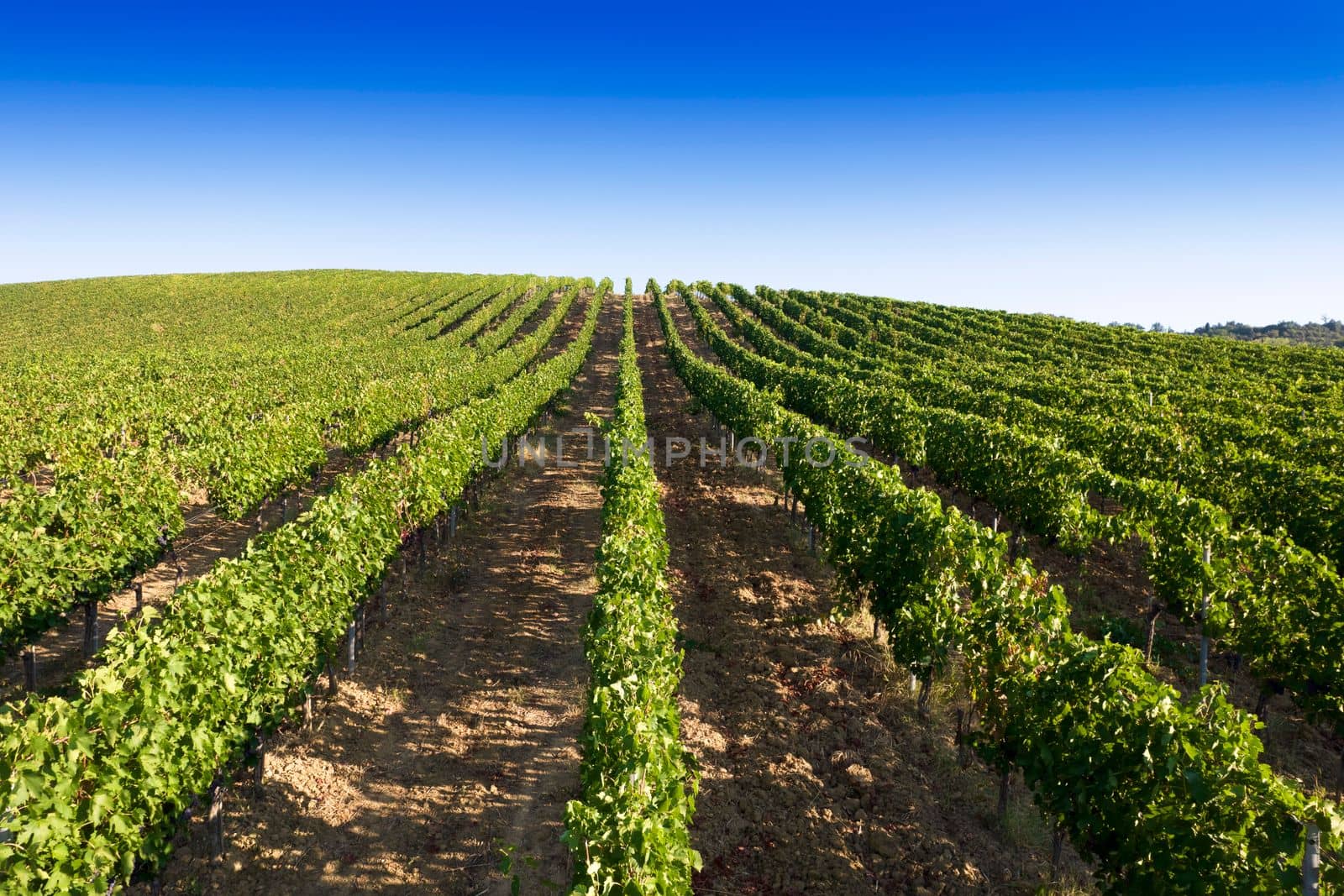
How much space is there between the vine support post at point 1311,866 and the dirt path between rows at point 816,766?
351cm

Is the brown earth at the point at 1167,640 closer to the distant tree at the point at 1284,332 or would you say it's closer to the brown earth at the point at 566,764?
the brown earth at the point at 566,764

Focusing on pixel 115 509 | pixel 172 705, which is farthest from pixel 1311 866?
pixel 115 509

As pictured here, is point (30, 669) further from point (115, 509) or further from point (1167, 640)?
point (1167, 640)

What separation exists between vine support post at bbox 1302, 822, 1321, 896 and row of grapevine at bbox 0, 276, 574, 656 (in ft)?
49.4

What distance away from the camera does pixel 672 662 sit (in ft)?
27.7

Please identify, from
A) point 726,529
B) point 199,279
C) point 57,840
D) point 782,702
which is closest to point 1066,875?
point 782,702

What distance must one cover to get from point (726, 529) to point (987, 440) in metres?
7.89

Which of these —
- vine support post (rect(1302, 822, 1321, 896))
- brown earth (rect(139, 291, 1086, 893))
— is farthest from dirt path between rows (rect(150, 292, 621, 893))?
vine support post (rect(1302, 822, 1321, 896))

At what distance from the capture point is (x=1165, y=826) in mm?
5473

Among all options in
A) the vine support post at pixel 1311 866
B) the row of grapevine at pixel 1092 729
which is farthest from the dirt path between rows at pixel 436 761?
the vine support post at pixel 1311 866

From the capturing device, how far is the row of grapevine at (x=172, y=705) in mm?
5164

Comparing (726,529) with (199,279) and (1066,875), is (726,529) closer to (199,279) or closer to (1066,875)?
(1066,875)

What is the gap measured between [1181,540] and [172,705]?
1579cm

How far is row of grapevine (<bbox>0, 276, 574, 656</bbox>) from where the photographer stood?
952cm
